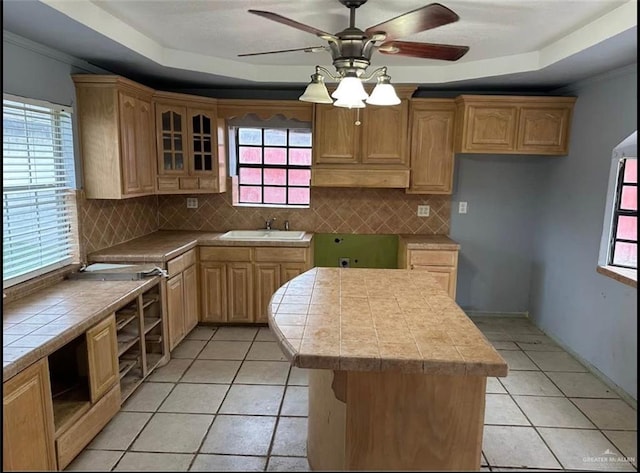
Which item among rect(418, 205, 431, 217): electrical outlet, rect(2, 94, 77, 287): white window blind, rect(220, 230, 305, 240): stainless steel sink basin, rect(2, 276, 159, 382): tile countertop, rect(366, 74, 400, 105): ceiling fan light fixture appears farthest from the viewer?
rect(418, 205, 431, 217): electrical outlet

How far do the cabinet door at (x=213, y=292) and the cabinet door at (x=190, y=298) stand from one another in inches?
2.9

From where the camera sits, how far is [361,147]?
389 centimetres

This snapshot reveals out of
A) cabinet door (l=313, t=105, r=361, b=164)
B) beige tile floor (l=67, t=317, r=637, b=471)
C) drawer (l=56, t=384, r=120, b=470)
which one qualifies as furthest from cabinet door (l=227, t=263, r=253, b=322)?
drawer (l=56, t=384, r=120, b=470)

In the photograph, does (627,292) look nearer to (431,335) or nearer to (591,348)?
(591,348)

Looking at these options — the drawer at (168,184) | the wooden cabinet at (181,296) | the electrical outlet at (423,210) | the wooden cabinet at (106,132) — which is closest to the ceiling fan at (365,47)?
the wooden cabinet at (106,132)

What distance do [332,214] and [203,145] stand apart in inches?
54.3

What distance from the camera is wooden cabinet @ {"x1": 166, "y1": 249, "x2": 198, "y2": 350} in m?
3.31

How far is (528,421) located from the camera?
258 cm

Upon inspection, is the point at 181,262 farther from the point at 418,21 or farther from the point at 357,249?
the point at 418,21

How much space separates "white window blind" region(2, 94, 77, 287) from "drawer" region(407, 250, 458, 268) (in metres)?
2.67

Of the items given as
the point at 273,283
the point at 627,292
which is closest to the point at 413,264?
the point at 273,283

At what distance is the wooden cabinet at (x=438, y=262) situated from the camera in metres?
3.86

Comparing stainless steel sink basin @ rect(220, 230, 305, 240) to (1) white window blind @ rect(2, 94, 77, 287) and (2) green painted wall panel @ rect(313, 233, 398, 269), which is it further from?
(1) white window blind @ rect(2, 94, 77, 287)

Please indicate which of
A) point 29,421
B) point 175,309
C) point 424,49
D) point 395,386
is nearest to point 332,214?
point 175,309
